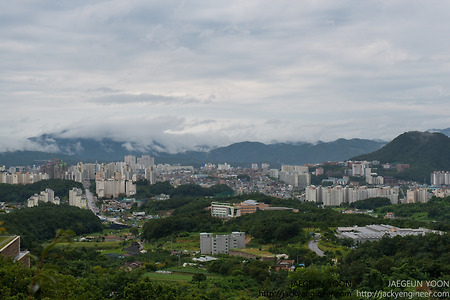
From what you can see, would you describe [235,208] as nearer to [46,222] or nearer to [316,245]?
[46,222]

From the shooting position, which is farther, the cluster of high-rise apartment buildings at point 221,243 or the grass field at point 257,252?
the cluster of high-rise apartment buildings at point 221,243

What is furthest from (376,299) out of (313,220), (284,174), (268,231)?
(284,174)

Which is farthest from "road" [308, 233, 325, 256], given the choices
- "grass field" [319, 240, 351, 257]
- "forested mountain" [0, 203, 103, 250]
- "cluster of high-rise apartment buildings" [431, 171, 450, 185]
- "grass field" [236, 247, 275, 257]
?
"cluster of high-rise apartment buildings" [431, 171, 450, 185]

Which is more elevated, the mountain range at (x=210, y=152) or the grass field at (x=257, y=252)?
the mountain range at (x=210, y=152)

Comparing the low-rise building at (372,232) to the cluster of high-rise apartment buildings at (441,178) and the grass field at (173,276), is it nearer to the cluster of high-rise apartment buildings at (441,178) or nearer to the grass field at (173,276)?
the grass field at (173,276)

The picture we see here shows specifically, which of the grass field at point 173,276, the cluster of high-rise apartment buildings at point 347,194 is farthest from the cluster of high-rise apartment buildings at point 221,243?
the cluster of high-rise apartment buildings at point 347,194

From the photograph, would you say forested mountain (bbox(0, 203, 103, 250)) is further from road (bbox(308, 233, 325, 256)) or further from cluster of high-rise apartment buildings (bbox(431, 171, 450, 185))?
cluster of high-rise apartment buildings (bbox(431, 171, 450, 185))

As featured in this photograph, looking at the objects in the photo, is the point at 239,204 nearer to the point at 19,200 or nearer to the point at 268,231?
the point at 268,231

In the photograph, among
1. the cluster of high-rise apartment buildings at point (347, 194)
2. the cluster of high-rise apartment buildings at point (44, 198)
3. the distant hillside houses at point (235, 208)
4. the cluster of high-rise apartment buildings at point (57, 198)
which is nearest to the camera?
the distant hillside houses at point (235, 208)
